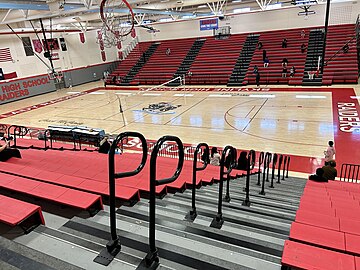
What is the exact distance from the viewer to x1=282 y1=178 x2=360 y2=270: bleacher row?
2031 millimetres

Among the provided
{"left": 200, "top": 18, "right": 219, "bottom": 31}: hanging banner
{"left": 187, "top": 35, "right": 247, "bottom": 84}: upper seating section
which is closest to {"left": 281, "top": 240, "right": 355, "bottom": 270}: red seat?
{"left": 187, "top": 35, "right": 247, "bottom": 84}: upper seating section

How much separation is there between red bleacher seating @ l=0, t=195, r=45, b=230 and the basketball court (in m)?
8.29

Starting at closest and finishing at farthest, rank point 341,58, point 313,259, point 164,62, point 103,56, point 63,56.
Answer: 1. point 313,259
2. point 341,58
3. point 164,62
4. point 63,56
5. point 103,56

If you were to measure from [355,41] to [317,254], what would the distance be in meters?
25.1

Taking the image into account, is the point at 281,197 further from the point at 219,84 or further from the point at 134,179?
the point at 219,84

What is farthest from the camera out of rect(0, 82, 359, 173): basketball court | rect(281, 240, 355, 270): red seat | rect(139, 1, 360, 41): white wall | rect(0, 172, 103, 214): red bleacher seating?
rect(139, 1, 360, 41): white wall

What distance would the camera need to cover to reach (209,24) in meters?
27.5

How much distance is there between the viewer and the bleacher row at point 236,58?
70.0 ft

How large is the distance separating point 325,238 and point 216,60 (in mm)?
25042

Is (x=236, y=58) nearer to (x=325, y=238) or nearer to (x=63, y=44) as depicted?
(x=63, y=44)

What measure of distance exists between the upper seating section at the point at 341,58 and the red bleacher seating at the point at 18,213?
21871mm

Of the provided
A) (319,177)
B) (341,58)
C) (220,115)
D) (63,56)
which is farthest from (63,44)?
(319,177)

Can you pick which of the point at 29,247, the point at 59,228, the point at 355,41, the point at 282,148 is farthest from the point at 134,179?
the point at 355,41

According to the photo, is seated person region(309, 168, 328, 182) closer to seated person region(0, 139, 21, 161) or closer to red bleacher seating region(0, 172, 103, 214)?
red bleacher seating region(0, 172, 103, 214)
